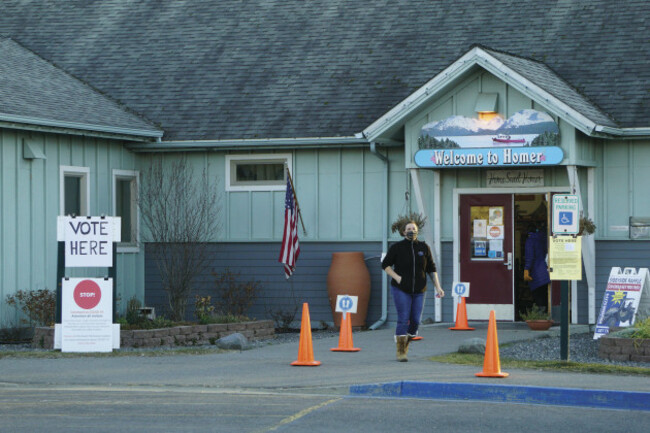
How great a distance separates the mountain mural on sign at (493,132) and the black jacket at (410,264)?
4342 millimetres

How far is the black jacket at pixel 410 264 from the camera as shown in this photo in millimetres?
15797

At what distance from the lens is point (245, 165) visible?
2262 centimetres

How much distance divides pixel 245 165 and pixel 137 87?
304cm

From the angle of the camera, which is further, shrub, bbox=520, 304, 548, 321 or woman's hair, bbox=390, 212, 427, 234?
woman's hair, bbox=390, 212, 427, 234

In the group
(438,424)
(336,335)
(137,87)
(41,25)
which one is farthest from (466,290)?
(41,25)

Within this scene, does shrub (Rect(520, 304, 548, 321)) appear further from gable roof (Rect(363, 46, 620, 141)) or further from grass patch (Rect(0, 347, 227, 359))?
grass patch (Rect(0, 347, 227, 359))

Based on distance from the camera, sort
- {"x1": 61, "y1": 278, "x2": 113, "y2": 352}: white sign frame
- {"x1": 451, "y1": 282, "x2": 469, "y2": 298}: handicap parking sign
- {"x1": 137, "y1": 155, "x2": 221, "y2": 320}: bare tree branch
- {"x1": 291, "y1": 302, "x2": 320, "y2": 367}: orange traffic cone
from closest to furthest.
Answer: {"x1": 291, "y1": 302, "x2": 320, "y2": 367}: orange traffic cone
{"x1": 61, "y1": 278, "x2": 113, "y2": 352}: white sign frame
{"x1": 451, "y1": 282, "x2": 469, "y2": 298}: handicap parking sign
{"x1": 137, "y1": 155, "x2": 221, "y2": 320}: bare tree branch

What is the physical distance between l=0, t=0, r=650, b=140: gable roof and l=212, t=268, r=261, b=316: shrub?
8.43 ft

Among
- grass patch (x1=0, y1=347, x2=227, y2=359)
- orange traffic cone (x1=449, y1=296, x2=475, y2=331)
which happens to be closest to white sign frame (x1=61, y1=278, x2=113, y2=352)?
grass patch (x1=0, y1=347, x2=227, y2=359)

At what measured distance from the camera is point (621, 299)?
719 inches

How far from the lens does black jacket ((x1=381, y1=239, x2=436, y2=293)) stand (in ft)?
51.8

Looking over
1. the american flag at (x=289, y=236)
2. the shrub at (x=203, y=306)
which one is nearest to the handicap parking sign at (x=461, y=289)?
the american flag at (x=289, y=236)

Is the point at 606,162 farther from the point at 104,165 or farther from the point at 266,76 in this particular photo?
the point at 104,165

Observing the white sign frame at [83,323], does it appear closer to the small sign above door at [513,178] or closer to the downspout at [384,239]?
the downspout at [384,239]
